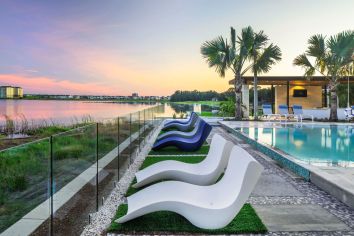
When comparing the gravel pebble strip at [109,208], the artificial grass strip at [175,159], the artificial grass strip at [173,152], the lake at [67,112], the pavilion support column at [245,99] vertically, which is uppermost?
the pavilion support column at [245,99]

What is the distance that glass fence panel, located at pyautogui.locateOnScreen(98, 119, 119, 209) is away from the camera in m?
4.60

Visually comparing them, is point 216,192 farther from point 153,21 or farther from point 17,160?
point 153,21

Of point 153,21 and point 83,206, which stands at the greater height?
point 153,21

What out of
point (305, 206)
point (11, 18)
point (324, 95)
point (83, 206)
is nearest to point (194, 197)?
point (83, 206)

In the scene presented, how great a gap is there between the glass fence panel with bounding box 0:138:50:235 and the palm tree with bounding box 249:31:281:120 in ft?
52.5

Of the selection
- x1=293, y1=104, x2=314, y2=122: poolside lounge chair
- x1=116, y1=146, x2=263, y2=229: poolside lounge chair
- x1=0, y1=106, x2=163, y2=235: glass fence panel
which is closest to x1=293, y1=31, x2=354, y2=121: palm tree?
x1=293, y1=104, x2=314, y2=122: poolside lounge chair

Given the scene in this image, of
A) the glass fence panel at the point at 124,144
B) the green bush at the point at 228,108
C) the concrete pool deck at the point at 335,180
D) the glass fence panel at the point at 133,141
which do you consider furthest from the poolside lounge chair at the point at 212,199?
the green bush at the point at 228,108

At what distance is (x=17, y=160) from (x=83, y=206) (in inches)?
66.6

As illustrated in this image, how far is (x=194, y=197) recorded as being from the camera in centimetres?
389

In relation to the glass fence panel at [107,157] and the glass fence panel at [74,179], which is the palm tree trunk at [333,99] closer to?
the glass fence panel at [107,157]

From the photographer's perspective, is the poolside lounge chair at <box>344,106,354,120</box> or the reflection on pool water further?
the poolside lounge chair at <box>344,106,354,120</box>

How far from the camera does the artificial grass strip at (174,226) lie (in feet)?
11.7

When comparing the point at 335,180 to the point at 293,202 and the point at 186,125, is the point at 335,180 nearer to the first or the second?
the point at 293,202

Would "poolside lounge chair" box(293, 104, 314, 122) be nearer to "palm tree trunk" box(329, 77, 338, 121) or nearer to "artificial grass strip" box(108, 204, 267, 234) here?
"palm tree trunk" box(329, 77, 338, 121)
